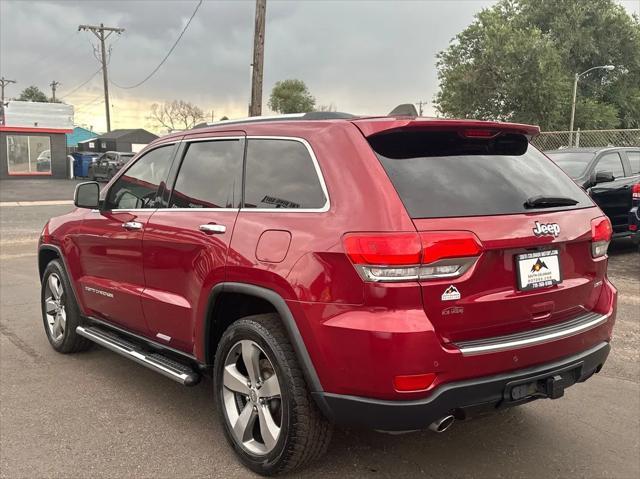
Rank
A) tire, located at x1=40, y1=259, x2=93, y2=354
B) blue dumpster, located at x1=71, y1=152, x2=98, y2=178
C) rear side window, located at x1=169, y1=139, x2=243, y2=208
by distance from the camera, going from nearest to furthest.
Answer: rear side window, located at x1=169, y1=139, x2=243, y2=208 → tire, located at x1=40, y1=259, x2=93, y2=354 → blue dumpster, located at x1=71, y1=152, x2=98, y2=178

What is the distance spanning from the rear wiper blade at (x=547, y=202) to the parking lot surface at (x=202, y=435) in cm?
140

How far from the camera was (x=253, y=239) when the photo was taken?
9.66 ft

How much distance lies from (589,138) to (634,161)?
10.2 metres

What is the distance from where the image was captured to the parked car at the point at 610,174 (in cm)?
928

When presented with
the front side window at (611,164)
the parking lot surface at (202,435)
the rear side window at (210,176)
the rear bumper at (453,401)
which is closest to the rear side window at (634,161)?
the front side window at (611,164)

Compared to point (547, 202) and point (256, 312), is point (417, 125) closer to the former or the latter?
point (547, 202)

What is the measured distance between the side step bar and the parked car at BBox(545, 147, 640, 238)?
7411mm

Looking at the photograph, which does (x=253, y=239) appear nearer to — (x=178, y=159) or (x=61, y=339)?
(x=178, y=159)

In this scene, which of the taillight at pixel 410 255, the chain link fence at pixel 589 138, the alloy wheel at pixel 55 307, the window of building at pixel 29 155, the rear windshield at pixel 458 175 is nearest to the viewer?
the taillight at pixel 410 255

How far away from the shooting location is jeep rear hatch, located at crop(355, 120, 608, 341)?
2.51 m

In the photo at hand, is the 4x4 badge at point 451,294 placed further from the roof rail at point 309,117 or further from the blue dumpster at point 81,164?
the blue dumpster at point 81,164

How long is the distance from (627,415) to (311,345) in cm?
245

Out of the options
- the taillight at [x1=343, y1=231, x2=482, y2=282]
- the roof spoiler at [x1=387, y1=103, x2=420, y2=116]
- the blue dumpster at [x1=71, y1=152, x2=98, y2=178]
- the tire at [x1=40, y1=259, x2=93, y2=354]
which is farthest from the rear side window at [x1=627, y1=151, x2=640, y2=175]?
the blue dumpster at [x1=71, y1=152, x2=98, y2=178]

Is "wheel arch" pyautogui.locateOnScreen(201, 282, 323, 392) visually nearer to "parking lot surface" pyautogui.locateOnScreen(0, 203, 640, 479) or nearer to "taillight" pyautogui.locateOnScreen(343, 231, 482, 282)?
"taillight" pyautogui.locateOnScreen(343, 231, 482, 282)
